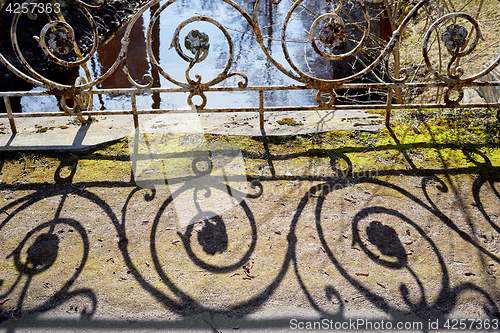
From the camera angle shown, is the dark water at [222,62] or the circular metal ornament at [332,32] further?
the dark water at [222,62]

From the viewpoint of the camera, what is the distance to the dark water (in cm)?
806

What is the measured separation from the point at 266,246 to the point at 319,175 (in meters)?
0.86

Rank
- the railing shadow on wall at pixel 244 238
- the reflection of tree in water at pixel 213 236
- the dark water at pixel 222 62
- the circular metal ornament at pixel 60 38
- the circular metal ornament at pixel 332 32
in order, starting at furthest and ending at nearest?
the dark water at pixel 222 62 → the circular metal ornament at pixel 60 38 → the circular metal ornament at pixel 332 32 → the reflection of tree in water at pixel 213 236 → the railing shadow on wall at pixel 244 238

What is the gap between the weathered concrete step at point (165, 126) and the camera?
3.37 metres

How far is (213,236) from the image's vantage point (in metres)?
2.40

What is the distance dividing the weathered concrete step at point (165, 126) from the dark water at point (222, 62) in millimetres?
3170

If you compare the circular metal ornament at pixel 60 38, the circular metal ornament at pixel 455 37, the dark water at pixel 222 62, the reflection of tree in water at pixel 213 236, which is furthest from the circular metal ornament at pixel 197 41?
the dark water at pixel 222 62

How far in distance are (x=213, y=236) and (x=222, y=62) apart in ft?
25.3

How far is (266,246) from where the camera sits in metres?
2.31

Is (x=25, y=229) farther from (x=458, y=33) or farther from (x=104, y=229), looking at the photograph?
(x=458, y=33)

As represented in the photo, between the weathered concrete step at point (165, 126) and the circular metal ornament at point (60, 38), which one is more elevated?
the circular metal ornament at point (60, 38)

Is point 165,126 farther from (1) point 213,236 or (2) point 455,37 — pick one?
(2) point 455,37

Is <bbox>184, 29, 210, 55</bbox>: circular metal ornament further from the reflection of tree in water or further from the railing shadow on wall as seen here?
the reflection of tree in water

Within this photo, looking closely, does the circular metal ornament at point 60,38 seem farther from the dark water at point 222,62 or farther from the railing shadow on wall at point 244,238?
the dark water at point 222,62
